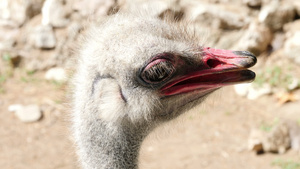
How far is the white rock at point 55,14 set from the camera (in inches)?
242

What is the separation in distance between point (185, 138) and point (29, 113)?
1786mm

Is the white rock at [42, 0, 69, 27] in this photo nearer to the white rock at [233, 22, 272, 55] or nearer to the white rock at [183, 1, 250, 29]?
the white rock at [183, 1, 250, 29]

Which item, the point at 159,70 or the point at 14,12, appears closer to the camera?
the point at 159,70

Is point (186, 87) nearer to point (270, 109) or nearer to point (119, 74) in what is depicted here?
point (119, 74)

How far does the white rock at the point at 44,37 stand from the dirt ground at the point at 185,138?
2.39ft

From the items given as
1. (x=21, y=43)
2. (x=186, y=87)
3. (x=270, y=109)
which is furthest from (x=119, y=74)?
Answer: (x=21, y=43)

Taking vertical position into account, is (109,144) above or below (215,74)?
below

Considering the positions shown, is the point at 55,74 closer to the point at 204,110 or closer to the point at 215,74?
the point at 204,110

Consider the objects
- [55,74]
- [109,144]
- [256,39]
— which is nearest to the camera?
[109,144]

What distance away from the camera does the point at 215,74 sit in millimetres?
2035

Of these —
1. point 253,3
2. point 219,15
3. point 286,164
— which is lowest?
point 286,164

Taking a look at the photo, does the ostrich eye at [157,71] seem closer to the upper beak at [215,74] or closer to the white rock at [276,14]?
the upper beak at [215,74]

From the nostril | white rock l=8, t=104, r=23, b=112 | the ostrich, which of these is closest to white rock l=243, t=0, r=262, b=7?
white rock l=8, t=104, r=23, b=112

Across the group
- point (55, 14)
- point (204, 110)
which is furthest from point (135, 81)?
point (55, 14)
